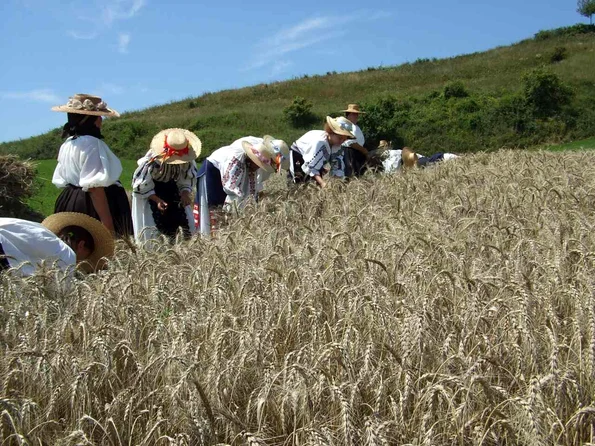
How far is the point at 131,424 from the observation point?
2.09 meters

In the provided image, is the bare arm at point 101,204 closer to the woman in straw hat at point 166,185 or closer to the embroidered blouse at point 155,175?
the woman in straw hat at point 166,185

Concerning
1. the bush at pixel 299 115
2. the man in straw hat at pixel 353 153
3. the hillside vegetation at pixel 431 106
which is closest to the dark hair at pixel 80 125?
the man in straw hat at pixel 353 153

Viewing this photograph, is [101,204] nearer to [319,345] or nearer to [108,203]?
[108,203]

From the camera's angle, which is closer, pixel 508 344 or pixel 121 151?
pixel 508 344

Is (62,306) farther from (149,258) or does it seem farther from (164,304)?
(149,258)

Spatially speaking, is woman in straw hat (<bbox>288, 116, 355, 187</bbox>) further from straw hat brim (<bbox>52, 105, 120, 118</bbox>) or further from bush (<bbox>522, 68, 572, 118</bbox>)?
bush (<bbox>522, 68, 572, 118</bbox>)

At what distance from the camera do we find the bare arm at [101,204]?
505 centimetres

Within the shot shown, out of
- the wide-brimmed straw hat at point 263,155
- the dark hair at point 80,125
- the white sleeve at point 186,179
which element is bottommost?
the white sleeve at point 186,179

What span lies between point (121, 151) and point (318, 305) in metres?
34.1

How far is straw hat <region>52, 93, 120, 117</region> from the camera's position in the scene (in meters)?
5.06

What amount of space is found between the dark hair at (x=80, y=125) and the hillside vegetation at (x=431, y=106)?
2802 centimetres

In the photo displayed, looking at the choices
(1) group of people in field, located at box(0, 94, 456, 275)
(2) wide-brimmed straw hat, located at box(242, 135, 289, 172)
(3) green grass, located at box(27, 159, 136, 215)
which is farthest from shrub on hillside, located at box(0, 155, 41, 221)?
(2) wide-brimmed straw hat, located at box(242, 135, 289, 172)

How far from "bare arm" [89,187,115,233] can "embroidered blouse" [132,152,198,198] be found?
0.56m

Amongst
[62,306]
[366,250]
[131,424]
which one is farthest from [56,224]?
[131,424]
